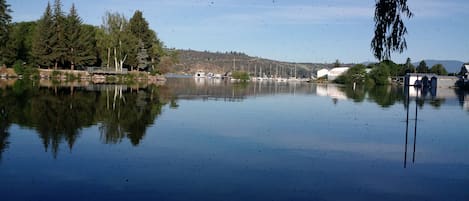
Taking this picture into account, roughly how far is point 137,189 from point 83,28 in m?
80.2

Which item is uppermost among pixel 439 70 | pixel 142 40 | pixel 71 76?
pixel 142 40

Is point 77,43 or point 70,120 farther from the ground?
point 77,43

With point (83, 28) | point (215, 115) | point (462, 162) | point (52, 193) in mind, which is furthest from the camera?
point (83, 28)

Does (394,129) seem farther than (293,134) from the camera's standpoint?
Yes

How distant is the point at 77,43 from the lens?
78812mm

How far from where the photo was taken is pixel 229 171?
11859 millimetres

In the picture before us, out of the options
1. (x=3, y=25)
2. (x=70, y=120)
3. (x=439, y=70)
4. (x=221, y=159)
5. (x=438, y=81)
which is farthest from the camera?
(x=439, y=70)

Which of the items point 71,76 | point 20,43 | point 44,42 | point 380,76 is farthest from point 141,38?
point 380,76

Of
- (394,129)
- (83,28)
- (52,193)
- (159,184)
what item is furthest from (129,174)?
(83,28)

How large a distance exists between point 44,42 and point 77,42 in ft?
16.1

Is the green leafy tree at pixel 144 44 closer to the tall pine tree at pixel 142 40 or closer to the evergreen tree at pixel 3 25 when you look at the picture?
the tall pine tree at pixel 142 40

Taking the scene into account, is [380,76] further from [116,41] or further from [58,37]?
[58,37]

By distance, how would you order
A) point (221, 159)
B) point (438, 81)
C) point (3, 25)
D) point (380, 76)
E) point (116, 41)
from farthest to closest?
point (380, 76) < point (438, 81) < point (116, 41) < point (3, 25) < point (221, 159)

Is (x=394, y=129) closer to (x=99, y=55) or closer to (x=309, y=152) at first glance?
(x=309, y=152)
